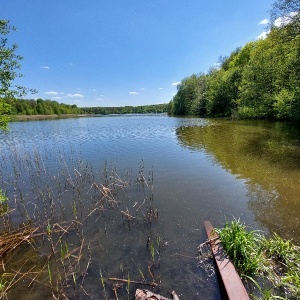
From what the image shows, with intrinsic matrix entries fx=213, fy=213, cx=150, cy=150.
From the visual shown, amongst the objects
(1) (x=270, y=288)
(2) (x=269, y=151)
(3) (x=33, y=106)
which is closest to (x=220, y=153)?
(2) (x=269, y=151)

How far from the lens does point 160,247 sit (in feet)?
16.3

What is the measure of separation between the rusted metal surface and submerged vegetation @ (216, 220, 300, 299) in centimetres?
15

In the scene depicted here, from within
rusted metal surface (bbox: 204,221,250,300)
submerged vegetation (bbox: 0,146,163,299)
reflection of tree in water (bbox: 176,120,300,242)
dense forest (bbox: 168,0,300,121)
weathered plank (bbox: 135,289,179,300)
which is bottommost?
submerged vegetation (bbox: 0,146,163,299)

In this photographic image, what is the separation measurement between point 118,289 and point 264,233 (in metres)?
3.73

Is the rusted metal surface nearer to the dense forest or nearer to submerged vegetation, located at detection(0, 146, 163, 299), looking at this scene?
submerged vegetation, located at detection(0, 146, 163, 299)

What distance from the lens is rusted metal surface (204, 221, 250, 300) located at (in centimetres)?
325

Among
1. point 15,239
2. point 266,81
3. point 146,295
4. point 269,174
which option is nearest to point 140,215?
point 146,295

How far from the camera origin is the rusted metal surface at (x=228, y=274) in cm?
325

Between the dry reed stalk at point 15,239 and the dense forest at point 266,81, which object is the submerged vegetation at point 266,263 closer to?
the dry reed stalk at point 15,239

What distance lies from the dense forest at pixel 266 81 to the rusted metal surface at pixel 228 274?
2100 centimetres

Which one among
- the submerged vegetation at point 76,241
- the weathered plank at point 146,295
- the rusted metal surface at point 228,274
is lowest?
the submerged vegetation at point 76,241

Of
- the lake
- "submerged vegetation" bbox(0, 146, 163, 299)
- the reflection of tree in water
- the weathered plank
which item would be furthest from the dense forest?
the weathered plank

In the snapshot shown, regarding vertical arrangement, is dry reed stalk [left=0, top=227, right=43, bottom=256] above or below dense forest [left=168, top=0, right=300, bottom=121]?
below

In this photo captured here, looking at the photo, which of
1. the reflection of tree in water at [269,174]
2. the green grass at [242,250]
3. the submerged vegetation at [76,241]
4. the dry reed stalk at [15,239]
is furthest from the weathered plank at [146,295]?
the reflection of tree in water at [269,174]
